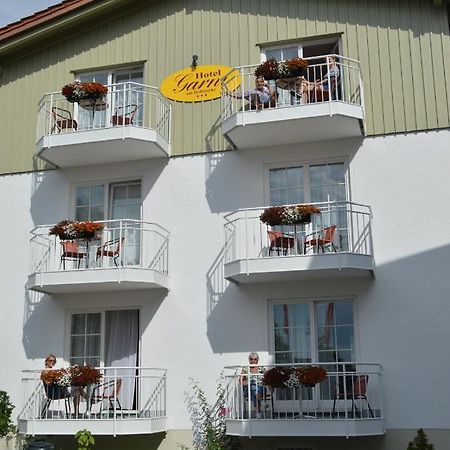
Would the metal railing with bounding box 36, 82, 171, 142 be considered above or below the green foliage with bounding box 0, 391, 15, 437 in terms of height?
above

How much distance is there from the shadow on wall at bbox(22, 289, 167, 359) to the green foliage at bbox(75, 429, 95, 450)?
247 cm

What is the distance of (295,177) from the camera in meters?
15.6

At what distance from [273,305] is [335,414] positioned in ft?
8.87

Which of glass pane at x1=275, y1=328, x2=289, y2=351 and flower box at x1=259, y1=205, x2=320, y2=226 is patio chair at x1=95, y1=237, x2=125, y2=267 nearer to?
flower box at x1=259, y1=205, x2=320, y2=226

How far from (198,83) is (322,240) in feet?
16.0

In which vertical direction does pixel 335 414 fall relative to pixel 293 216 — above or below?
below

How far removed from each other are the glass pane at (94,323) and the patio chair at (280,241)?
435cm

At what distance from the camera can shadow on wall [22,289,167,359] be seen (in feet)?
51.2

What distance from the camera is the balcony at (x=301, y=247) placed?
1382cm

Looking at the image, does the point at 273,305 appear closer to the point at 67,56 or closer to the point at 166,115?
the point at 166,115

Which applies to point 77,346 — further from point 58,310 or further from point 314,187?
point 314,187

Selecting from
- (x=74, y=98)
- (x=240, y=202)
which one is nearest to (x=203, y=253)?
(x=240, y=202)

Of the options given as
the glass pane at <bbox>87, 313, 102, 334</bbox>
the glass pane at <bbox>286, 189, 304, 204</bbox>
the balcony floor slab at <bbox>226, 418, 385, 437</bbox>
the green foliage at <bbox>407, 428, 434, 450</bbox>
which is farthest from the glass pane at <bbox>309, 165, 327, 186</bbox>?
the glass pane at <bbox>87, 313, 102, 334</bbox>

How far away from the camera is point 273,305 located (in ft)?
49.1
